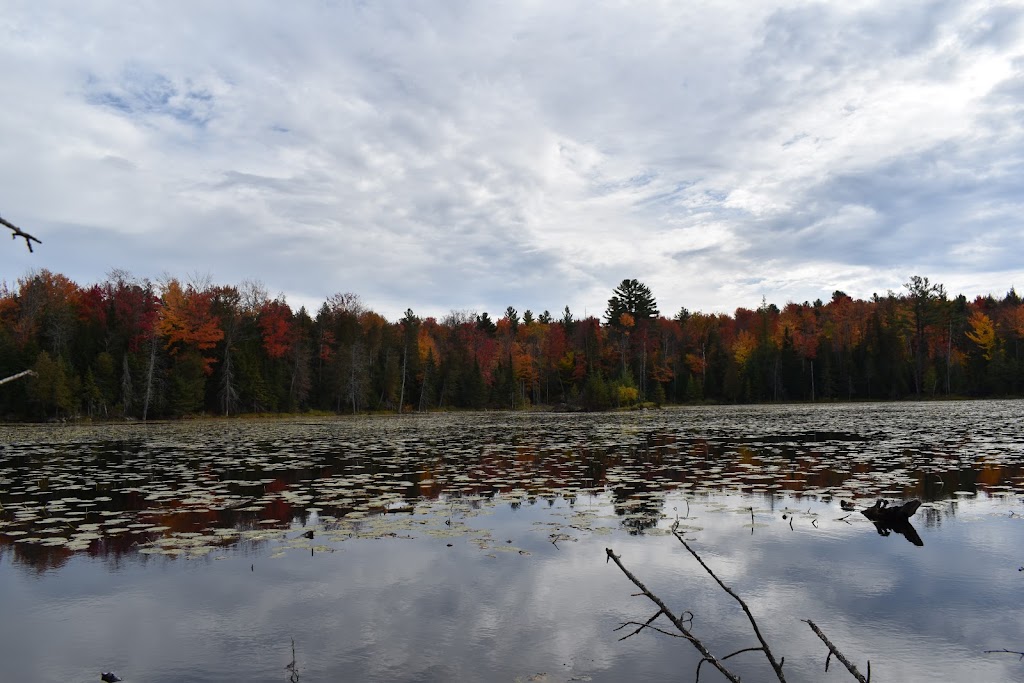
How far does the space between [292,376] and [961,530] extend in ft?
191

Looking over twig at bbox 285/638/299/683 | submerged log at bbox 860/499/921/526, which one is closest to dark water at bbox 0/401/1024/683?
twig at bbox 285/638/299/683

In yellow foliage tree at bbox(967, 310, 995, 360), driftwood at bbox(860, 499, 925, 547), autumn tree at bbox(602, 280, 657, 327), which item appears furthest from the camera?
autumn tree at bbox(602, 280, 657, 327)

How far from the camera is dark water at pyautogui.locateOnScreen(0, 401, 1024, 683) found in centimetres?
464

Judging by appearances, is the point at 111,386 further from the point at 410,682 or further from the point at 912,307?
the point at 912,307

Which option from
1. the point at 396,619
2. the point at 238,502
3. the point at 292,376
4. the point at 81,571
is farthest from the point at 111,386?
the point at 396,619

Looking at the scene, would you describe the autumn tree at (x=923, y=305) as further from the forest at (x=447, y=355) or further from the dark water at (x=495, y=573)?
the dark water at (x=495, y=573)

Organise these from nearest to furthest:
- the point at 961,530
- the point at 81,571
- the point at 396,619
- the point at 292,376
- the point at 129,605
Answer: the point at 396,619, the point at 129,605, the point at 81,571, the point at 961,530, the point at 292,376

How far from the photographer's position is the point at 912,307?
80.4 metres

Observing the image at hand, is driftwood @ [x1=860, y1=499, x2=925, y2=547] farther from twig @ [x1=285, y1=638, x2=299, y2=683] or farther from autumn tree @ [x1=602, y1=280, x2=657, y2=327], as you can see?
autumn tree @ [x1=602, y1=280, x2=657, y2=327]

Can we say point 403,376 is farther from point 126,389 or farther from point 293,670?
point 293,670

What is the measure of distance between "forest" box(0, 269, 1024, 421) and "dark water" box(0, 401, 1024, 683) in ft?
127

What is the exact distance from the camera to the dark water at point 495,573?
4.64 metres

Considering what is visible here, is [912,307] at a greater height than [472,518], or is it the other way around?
[912,307]

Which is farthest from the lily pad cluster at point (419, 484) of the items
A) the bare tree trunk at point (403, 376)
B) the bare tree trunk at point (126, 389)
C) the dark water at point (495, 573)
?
the bare tree trunk at point (403, 376)
